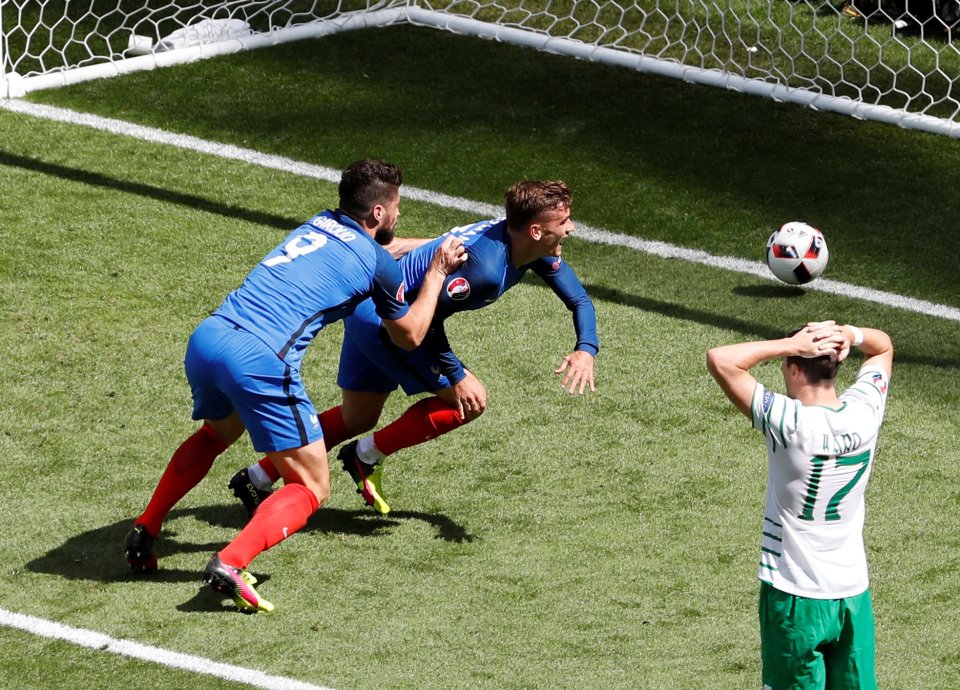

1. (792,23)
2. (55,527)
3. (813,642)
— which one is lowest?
(55,527)

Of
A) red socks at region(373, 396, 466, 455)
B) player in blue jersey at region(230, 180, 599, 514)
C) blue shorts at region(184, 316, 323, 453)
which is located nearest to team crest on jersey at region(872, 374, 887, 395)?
player in blue jersey at region(230, 180, 599, 514)

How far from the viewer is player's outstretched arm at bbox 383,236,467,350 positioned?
5672mm

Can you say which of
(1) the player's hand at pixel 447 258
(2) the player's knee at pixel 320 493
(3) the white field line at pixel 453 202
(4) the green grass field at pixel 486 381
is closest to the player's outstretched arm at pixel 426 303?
(1) the player's hand at pixel 447 258

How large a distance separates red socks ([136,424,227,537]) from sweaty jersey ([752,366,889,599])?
248cm

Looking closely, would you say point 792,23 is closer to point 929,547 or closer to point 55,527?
point 929,547

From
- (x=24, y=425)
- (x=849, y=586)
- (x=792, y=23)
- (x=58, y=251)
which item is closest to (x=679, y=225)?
(x=792, y=23)

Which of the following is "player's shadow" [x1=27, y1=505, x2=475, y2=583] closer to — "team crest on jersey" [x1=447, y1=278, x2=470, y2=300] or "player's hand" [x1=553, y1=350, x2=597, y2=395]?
"player's hand" [x1=553, y1=350, x2=597, y2=395]

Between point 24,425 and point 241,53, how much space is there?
219 inches

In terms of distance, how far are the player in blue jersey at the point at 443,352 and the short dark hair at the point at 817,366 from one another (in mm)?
1846

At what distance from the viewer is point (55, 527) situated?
251 inches

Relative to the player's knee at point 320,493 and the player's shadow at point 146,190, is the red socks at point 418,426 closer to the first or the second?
the player's knee at point 320,493

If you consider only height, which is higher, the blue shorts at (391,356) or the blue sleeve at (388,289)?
the blue sleeve at (388,289)

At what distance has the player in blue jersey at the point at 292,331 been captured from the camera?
5.52 meters

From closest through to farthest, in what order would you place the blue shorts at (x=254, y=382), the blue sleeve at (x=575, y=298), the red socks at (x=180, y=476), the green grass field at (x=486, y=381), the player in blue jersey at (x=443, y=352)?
the blue shorts at (x=254, y=382), the green grass field at (x=486, y=381), the red socks at (x=180, y=476), the player in blue jersey at (x=443, y=352), the blue sleeve at (x=575, y=298)
